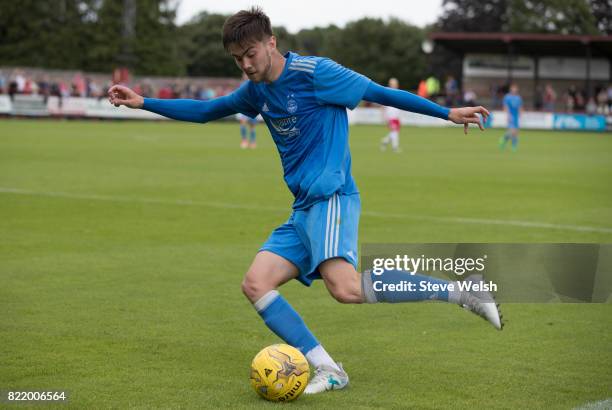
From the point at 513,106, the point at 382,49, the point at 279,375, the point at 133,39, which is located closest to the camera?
the point at 279,375

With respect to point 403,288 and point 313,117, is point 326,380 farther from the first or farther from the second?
point 313,117

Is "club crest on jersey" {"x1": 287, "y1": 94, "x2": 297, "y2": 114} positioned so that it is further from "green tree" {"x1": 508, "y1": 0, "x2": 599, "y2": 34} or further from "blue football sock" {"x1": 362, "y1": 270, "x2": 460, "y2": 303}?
"green tree" {"x1": 508, "y1": 0, "x2": 599, "y2": 34}

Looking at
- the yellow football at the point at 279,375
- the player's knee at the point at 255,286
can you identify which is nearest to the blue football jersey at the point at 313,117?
the player's knee at the point at 255,286

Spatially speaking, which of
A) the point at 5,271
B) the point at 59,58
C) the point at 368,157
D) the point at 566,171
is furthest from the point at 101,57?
the point at 5,271

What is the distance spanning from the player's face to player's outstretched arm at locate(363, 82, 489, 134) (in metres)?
0.62

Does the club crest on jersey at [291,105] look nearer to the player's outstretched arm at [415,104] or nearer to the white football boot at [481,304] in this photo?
the player's outstretched arm at [415,104]

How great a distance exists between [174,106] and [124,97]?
319 mm

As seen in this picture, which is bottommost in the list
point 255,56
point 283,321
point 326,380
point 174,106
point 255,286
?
point 326,380

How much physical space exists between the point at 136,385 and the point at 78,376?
41cm

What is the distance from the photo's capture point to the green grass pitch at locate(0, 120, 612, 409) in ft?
19.5

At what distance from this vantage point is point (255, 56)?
5.69 m

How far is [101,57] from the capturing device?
74625 mm

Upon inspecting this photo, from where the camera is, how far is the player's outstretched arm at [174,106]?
6.45 metres

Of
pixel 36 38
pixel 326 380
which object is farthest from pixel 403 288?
pixel 36 38
